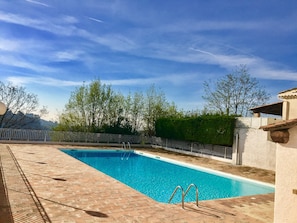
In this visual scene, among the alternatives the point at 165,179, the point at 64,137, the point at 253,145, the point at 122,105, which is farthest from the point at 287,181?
the point at 122,105

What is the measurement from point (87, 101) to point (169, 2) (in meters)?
14.9

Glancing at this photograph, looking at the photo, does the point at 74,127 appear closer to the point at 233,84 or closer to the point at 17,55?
the point at 17,55

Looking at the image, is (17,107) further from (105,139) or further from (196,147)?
(196,147)

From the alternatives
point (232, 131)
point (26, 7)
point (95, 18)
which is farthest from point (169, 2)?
point (232, 131)

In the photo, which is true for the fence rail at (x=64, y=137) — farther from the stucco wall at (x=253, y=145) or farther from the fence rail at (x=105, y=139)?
the stucco wall at (x=253, y=145)

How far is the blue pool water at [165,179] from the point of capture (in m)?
10.3

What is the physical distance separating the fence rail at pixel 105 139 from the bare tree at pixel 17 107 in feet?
19.9

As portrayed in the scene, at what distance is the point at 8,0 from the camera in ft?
35.6

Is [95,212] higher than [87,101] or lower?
lower

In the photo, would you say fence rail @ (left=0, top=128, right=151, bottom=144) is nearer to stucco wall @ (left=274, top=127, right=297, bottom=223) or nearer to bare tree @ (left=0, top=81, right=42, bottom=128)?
bare tree @ (left=0, top=81, right=42, bottom=128)

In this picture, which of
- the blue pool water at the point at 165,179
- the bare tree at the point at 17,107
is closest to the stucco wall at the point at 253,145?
the blue pool water at the point at 165,179

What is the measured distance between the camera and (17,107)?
2633 centimetres

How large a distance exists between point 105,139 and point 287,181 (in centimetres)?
2081

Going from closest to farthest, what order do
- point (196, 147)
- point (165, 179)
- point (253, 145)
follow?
point (165, 179) < point (253, 145) < point (196, 147)
